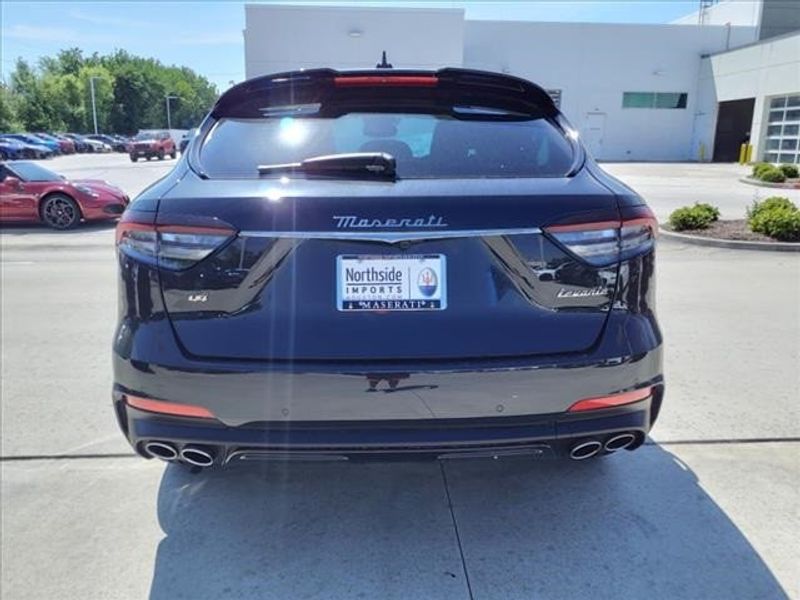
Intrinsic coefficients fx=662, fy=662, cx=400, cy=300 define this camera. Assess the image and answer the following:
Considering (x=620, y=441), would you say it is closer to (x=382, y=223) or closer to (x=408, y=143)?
(x=382, y=223)

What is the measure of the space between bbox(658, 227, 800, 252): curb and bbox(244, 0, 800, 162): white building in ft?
97.4

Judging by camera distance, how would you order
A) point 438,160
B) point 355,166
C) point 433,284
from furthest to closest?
point 438,160 → point 355,166 → point 433,284

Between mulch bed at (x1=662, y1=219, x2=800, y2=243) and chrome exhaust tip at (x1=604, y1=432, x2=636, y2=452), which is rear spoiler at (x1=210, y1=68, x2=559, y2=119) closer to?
chrome exhaust tip at (x1=604, y1=432, x2=636, y2=452)

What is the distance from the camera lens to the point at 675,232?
11117 millimetres

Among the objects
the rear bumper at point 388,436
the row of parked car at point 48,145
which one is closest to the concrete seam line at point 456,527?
the rear bumper at point 388,436

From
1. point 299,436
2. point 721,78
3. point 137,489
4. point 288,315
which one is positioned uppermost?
point 721,78

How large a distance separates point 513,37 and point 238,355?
43009 millimetres

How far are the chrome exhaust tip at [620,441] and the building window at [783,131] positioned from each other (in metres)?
36.6

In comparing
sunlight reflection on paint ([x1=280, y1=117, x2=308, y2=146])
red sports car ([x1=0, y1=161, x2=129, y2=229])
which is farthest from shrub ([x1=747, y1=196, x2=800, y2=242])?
red sports car ([x1=0, y1=161, x2=129, y2=229])

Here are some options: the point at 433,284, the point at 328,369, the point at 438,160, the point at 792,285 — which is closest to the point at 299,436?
the point at 328,369

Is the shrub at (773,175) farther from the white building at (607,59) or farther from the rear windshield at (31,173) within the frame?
the rear windshield at (31,173)

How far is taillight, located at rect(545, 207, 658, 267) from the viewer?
7.20ft

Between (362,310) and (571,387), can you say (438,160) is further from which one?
(571,387)

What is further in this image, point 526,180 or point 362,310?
point 526,180
